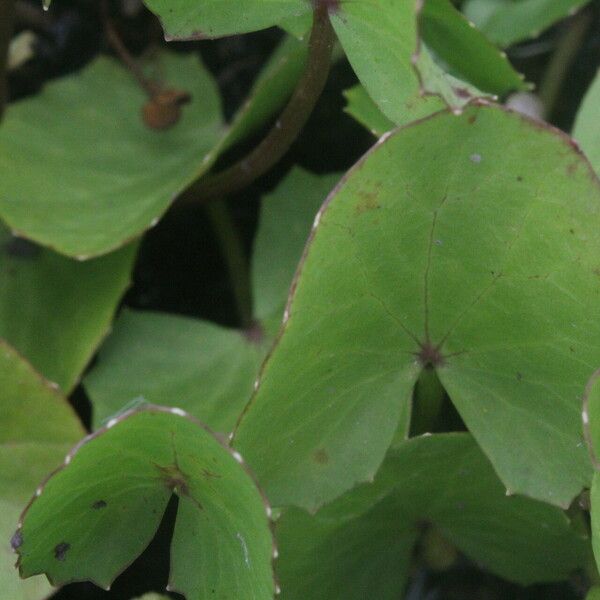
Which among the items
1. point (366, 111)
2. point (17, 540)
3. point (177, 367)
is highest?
point (366, 111)

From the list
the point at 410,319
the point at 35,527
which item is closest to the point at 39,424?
the point at 35,527

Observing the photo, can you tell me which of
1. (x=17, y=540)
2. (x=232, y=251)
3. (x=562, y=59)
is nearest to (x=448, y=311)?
(x=17, y=540)

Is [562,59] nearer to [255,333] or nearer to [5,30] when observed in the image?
[255,333]

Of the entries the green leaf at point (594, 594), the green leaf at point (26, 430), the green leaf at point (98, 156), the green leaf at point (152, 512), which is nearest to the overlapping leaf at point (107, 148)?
the green leaf at point (98, 156)

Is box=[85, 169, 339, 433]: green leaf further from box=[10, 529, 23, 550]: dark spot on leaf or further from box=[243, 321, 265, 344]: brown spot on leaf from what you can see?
box=[10, 529, 23, 550]: dark spot on leaf

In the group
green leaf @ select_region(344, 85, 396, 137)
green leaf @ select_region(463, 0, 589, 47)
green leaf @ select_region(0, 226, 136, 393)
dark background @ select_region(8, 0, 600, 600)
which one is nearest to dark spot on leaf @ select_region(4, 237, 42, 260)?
green leaf @ select_region(0, 226, 136, 393)

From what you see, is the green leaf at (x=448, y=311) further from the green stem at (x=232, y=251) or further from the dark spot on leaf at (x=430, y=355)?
the green stem at (x=232, y=251)
